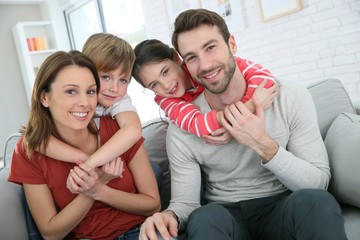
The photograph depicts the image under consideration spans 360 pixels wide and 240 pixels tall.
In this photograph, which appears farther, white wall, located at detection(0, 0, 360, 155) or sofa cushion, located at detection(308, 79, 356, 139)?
white wall, located at detection(0, 0, 360, 155)

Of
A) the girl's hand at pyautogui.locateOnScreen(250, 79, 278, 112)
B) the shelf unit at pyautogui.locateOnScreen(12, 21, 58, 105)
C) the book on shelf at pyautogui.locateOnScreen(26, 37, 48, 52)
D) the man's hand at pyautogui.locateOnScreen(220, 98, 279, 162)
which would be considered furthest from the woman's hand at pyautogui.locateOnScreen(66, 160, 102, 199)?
the book on shelf at pyautogui.locateOnScreen(26, 37, 48, 52)

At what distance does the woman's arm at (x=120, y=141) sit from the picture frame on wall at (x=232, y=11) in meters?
2.62

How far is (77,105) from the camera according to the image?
53.2 inches

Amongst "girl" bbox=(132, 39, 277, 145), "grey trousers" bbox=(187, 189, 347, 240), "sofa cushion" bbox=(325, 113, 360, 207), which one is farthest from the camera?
"girl" bbox=(132, 39, 277, 145)

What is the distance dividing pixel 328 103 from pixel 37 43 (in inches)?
240

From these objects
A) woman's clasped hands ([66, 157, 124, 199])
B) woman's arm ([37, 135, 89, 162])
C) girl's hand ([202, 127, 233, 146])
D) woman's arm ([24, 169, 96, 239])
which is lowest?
woman's arm ([24, 169, 96, 239])

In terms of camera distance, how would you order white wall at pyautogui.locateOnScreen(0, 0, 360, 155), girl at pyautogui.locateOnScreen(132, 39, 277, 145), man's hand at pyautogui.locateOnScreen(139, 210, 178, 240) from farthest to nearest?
white wall at pyautogui.locateOnScreen(0, 0, 360, 155) < girl at pyautogui.locateOnScreen(132, 39, 277, 145) < man's hand at pyautogui.locateOnScreen(139, 210, 178, 240)

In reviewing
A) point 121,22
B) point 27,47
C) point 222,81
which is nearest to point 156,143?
point 222,81

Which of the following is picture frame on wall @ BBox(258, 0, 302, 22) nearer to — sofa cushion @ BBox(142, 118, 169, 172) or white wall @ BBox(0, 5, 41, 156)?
sofa cushion @ BBox(142, 118, 169, 172)

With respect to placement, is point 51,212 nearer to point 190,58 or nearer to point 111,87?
point 111,87

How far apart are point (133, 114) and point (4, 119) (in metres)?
6.08

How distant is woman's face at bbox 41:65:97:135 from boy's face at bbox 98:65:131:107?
0.68 ft

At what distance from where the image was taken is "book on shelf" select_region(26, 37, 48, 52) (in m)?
6.49

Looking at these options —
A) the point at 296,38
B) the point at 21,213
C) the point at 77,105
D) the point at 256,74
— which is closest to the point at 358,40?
the point at 296,38
